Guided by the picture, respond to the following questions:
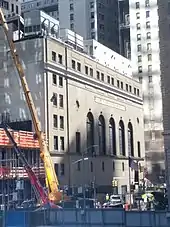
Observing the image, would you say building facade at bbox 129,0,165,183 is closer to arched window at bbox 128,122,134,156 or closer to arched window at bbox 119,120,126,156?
arched window at bbox 128,122,134,156

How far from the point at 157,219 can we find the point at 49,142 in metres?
53.3

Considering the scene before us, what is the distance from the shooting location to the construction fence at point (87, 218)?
33.8 metres

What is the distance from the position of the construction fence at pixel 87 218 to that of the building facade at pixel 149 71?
10387 centimetres

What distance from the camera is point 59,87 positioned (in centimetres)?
9225

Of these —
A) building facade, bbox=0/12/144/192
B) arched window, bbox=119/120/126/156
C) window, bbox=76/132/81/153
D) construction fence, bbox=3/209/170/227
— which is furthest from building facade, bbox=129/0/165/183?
construction fence, bbox=3/209/170/227

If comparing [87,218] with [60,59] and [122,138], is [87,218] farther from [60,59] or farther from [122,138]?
[122,138]

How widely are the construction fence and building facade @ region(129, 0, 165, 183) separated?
341ft

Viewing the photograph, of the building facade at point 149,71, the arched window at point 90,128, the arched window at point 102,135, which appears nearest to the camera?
the arched window at point 90,128

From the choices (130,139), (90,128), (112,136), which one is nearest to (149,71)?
(130,139)

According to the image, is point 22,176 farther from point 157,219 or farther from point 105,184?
point 157,219

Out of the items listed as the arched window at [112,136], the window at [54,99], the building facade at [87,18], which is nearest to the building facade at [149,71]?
the building facade at [87,18]

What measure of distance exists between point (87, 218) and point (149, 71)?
119792 mm

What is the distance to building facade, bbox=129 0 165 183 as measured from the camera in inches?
5733

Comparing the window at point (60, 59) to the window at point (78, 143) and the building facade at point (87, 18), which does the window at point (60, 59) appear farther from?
the building facade at point (87, 18)
